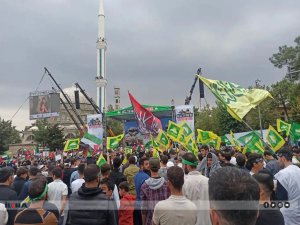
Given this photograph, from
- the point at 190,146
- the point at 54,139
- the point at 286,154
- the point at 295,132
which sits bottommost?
the point at 286,154

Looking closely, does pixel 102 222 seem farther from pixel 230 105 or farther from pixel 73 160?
pixel 230 105

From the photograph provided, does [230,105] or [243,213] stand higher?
[230,105]

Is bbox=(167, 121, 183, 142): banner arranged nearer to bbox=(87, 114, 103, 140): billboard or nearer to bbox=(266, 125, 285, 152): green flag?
bbox=(266, 125, 285, 152): green flag

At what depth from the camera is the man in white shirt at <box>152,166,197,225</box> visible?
4109mm

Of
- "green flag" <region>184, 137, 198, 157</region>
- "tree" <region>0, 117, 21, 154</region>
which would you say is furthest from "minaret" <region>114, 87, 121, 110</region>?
"green flag" <region>184, 137, 198, 157</region>

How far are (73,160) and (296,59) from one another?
4074 cm

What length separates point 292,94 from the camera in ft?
134

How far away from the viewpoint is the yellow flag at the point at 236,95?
10.7 metres

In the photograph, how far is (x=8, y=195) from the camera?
5.49 metres

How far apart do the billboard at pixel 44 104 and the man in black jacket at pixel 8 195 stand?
34.8m

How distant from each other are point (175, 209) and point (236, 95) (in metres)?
7.51

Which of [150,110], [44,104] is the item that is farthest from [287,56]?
[44,104]

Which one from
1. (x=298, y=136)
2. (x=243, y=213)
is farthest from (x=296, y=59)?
(x=243, y=213)

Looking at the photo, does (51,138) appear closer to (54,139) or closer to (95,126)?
(54,139)
